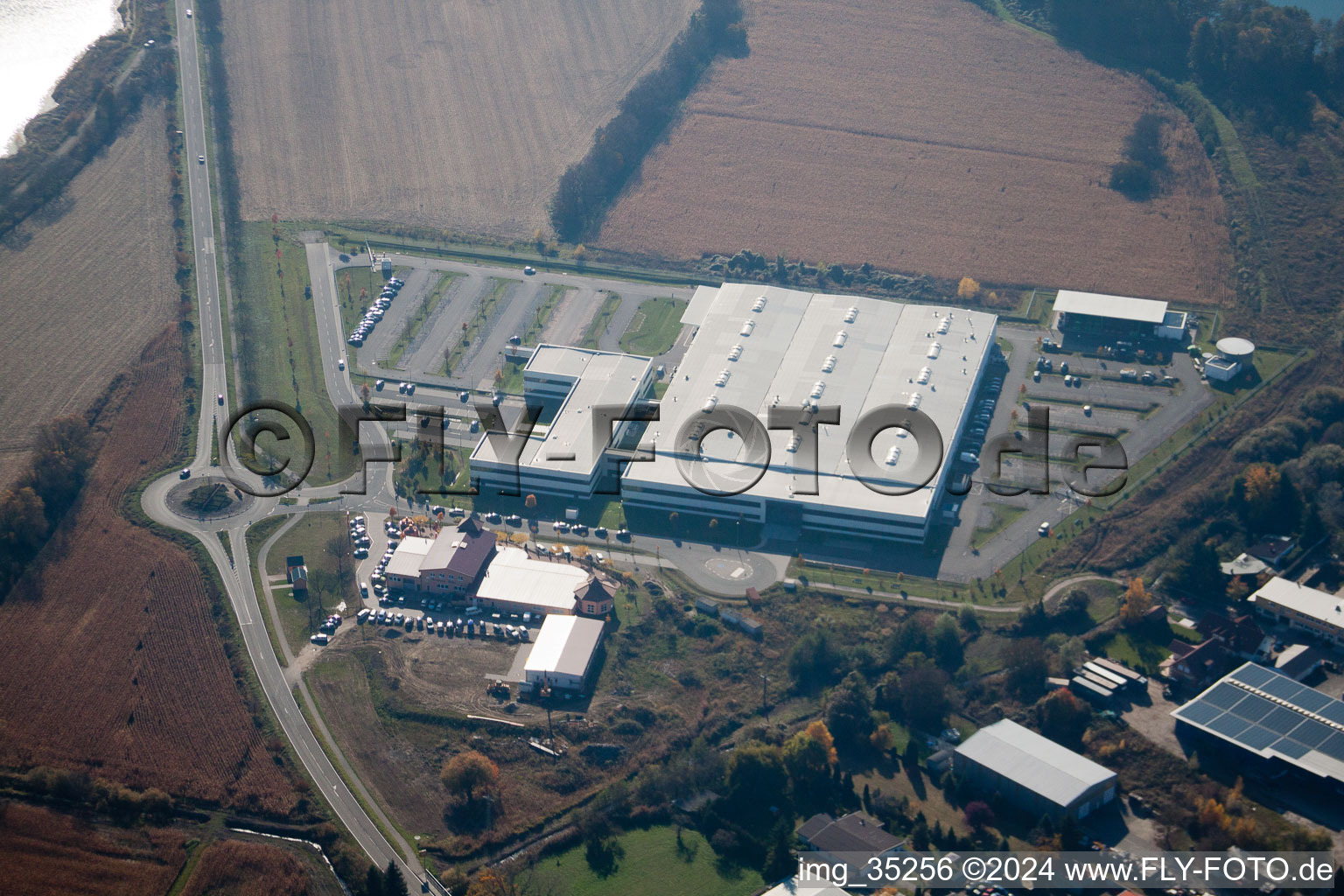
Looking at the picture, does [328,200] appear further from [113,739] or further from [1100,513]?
[1100,513]

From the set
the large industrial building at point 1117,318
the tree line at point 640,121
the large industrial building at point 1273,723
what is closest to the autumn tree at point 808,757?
the large industrial building at point 1273,723

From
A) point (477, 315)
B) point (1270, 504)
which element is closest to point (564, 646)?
point (477, 315)

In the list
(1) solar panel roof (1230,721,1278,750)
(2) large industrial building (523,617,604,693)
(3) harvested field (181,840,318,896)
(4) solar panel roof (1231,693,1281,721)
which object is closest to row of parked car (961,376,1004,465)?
(4) solar panel roof (1231,693,1281,721)

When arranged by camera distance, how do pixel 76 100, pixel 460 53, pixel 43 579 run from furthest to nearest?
pixel 460 53 → pixel 76 100 → pixel 43 579

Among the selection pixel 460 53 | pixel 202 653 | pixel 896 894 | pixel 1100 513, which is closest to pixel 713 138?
pixel 460 53

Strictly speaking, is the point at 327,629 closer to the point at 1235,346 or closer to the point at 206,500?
the point at 206,500

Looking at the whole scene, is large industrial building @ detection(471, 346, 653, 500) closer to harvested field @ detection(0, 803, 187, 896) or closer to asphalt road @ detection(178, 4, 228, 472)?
asphalt road @ detection(178, 4, 228, 472)
